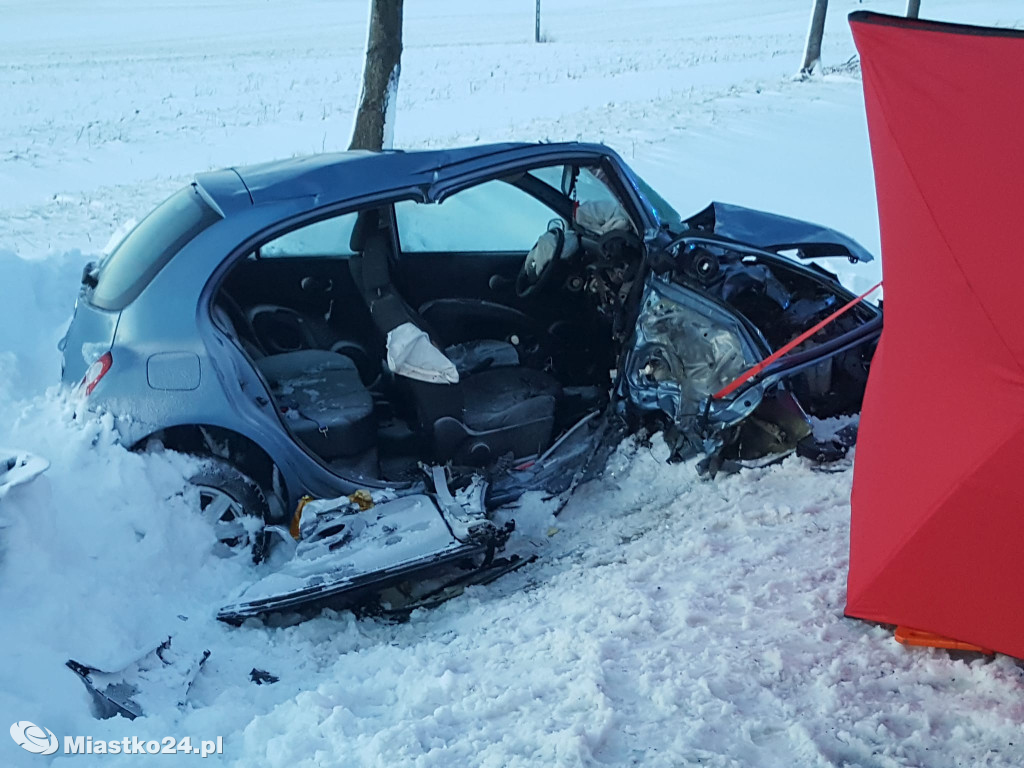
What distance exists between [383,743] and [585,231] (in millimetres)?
3297

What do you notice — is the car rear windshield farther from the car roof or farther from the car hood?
the car hood

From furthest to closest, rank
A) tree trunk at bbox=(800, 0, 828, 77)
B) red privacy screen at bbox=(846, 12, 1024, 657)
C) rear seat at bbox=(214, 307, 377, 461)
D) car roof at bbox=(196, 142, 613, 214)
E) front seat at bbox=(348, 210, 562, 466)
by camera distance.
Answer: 1. tree trunk at bbox=(800, 0, 828, 77)
2. front seat at bbox=(348, 210, 562, 466)
3. rear seat at bbox=(214, 307, 377, 461)
4. car roof at bbox=(196, 142, 613, 214)
5. red privacy screen at bbox=(846, 12, 1024, 657)

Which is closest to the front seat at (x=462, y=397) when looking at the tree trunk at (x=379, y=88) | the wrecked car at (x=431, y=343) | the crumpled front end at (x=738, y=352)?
the wrecked car at (x=431, y=343)

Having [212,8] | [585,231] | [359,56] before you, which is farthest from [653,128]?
[212,8]

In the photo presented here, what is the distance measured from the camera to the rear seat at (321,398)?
171 inches

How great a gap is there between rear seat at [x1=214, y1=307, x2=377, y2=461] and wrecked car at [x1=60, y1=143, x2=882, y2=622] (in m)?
0.01

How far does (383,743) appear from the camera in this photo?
8.59ft

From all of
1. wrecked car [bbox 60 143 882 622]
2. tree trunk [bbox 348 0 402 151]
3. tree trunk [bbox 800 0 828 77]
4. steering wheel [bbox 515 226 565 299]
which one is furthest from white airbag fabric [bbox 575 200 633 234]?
tree trunk [bbox 800 0 828 77]

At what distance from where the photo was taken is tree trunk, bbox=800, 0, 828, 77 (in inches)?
861

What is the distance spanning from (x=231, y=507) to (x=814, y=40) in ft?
73.4

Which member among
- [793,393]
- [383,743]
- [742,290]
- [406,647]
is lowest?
[406,647]

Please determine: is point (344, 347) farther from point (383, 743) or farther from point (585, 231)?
point (383, 743)

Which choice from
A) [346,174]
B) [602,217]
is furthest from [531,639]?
[602,217]

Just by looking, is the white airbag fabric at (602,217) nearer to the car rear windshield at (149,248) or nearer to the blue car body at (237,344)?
the blue car body at (237,344)
